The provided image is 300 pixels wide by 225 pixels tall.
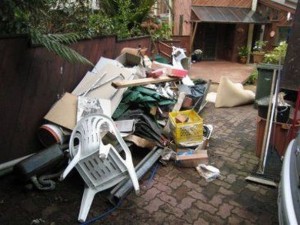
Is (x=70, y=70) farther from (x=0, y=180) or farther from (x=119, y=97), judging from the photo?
(x=0, y=180)

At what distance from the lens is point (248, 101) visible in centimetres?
730

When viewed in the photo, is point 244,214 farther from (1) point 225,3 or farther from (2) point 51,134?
(1) point 225,3

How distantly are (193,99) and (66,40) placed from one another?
3103mm

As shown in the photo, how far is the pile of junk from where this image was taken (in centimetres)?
323

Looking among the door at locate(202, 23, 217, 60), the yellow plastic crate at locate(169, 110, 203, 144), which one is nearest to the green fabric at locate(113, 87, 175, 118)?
the yellow plastic crate at locate(169, 110, 203, 144)

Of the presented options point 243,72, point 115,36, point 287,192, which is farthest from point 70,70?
point 243,72

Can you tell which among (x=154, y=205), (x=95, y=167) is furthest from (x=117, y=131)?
(x=154, y=205)

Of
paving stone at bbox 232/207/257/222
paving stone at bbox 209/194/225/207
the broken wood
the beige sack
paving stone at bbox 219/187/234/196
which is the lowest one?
paving stone at bbox 232/207/257/222

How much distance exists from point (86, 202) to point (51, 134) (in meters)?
1.32

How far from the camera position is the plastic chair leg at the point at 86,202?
9.95 feet

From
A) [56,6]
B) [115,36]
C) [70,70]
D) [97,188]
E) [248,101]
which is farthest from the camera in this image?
[248,101]

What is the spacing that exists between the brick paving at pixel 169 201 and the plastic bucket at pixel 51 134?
62cm

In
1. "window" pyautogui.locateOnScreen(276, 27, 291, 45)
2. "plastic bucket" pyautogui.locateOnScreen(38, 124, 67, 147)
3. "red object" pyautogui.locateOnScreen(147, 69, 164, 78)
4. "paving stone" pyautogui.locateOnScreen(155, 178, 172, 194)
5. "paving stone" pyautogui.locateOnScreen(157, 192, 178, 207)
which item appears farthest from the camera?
"window" pyautogui.locateOnScreen(276, 27, 291, 45)

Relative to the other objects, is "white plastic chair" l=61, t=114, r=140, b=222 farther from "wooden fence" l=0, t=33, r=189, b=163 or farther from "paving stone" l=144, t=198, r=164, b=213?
"wooden fence" l=0, t=33, r=189, b=163
